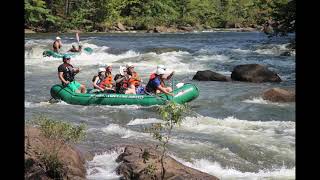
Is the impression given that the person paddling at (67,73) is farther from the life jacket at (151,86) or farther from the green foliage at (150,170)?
the green foliage at (150,170)

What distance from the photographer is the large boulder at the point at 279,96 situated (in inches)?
479

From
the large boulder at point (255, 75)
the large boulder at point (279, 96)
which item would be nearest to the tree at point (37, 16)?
the large boulder at point (255, 75)

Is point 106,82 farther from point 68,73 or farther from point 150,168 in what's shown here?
point 150,168

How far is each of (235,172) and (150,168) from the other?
1.74 m

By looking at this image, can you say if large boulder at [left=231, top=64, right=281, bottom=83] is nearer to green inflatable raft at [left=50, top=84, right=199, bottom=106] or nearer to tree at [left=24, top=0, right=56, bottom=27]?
green inflatable raft at [left=50, top=84, right=199, bottom=106]

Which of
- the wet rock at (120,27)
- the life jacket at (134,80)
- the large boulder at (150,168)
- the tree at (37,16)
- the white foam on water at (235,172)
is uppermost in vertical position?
the tree at (37,16)

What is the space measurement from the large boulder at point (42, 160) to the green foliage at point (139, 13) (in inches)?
1262

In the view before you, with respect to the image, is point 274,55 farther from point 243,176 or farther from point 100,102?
point 243,176

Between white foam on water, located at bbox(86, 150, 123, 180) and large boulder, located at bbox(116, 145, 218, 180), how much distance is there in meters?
0.16

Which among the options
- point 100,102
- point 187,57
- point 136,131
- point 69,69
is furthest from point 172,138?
point 187,57

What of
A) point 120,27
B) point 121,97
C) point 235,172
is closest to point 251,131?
point 235,172
